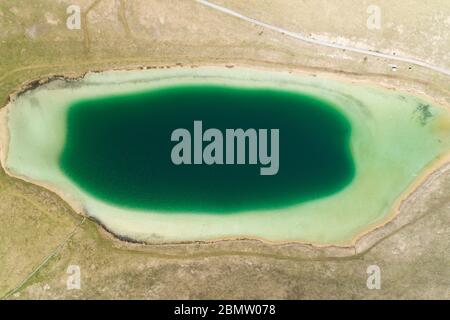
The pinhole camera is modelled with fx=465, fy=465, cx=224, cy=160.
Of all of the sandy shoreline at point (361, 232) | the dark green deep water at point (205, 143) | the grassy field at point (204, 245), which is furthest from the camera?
the dark green deep water at point (205, 143)

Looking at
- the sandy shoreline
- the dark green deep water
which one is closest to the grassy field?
the sandy shoreline

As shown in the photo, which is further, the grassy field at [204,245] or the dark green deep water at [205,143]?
the dark green deep water at [205,143]

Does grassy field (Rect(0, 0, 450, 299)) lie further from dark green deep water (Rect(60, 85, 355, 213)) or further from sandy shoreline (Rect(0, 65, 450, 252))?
dark green deep water (Rect(60, 85, 355, 213))

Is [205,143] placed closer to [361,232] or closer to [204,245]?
[204,245]

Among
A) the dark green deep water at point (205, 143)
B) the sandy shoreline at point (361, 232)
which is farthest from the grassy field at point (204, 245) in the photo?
the dark green deep water at point (205, 143)

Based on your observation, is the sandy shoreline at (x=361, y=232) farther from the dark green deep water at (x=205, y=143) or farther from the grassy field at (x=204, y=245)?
the dark green deep water at (x=205, y=143)

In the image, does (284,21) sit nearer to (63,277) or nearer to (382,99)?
(382,99)
